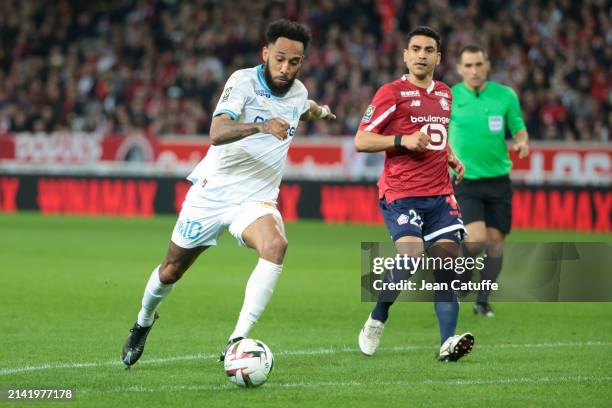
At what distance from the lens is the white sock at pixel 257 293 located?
6629 mm

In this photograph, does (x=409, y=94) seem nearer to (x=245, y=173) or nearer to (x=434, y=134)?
(x=434, y=134)

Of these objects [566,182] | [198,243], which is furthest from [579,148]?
[198,243]

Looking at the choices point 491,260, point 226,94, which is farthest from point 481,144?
point 226,94

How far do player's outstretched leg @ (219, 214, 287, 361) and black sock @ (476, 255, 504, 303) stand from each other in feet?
13.2

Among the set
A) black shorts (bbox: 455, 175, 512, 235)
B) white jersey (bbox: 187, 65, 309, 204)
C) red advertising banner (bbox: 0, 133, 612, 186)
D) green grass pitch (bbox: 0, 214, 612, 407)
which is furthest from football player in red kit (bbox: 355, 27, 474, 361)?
red advertising banner (bbox: 0, 133, 612, 186)

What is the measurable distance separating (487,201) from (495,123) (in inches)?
27.9

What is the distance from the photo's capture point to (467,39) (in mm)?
23719

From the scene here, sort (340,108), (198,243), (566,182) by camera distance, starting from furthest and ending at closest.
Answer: (340,108) < (566,182) < (198,243)

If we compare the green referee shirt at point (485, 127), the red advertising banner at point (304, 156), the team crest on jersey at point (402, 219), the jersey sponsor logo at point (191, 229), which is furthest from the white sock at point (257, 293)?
the red advertising banner at point (304, 156)

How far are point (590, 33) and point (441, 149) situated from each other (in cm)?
1633

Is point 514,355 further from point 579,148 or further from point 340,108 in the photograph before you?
point 340,108

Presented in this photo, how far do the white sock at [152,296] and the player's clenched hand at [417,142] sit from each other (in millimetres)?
1751

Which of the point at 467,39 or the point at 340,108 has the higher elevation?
the point at 467,39

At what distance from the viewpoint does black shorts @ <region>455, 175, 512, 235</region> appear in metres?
10.3
